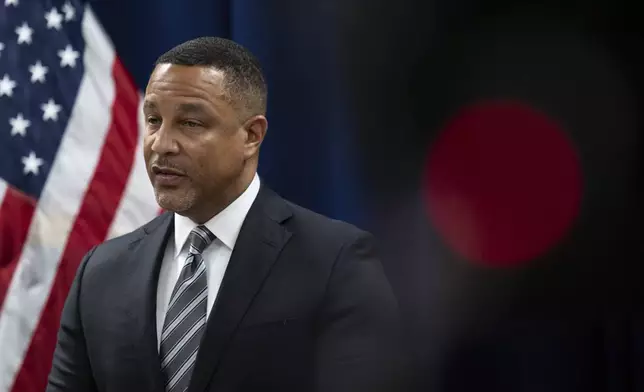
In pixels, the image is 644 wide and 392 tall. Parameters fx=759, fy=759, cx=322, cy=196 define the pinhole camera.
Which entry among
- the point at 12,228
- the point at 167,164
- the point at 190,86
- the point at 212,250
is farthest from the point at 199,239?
the point at 12,228

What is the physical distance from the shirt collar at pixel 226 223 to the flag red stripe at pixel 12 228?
0.75 metres

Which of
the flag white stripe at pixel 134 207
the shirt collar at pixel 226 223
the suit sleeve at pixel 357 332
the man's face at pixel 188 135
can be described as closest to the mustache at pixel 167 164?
the man's face at pixel 188 135

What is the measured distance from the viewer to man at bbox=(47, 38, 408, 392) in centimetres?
114

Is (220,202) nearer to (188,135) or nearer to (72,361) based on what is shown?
(188,135)

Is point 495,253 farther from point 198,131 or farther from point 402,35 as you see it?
point 198,131

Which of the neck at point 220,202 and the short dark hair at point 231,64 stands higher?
the short dark hair at point 231,64

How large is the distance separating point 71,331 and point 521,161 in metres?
1.03

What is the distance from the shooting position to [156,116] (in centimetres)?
118

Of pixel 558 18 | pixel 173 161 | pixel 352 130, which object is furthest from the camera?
pixel 352 130

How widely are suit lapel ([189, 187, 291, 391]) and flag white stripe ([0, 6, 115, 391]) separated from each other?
2.56ft

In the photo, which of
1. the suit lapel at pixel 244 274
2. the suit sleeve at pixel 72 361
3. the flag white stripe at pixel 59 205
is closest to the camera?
the suit lapel at pixel 244 274

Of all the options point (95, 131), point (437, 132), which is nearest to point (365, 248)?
point (437, 132)

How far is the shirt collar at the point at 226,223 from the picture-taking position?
1.21 metres

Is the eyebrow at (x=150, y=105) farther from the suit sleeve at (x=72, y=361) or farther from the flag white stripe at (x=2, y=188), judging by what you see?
the flag white stripe at (x=2, y=188)
